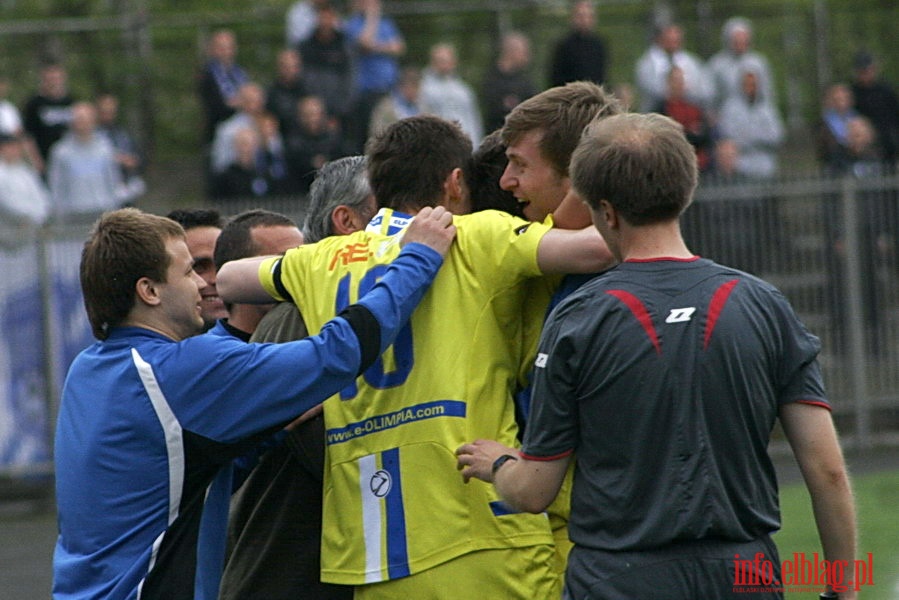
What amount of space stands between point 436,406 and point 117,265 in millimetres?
1008

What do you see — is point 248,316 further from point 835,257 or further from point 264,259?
point 835,257

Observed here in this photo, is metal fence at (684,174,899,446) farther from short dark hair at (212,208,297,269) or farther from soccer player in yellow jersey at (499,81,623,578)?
soccer player in yellow jersey at (499,81,623,578)

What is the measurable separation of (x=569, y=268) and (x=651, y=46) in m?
14.3

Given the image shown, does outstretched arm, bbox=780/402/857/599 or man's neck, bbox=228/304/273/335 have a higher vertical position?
man's neck, bbox=228/304/273/335

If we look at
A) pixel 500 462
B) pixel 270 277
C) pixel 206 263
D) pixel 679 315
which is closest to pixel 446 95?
pixel 206 263

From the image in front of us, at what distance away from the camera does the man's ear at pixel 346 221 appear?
178 inches

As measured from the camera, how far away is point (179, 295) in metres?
4.18

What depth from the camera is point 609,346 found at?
11.1ft

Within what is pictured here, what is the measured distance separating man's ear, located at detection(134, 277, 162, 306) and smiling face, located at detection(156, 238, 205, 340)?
0.01 m

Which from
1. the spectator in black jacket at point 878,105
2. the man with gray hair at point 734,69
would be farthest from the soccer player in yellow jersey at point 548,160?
the spectator in black jacket at point 878,105

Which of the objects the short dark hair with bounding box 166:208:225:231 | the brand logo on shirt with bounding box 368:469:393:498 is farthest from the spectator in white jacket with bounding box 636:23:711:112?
the brand logo on shirt with bounding box 368:469:393:498

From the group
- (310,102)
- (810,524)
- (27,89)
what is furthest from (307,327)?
(27,89)

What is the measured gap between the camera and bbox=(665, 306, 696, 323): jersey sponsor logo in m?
3.38

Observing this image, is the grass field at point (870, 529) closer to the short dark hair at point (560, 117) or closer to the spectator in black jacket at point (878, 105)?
the short dark hair at point (560, 117)
